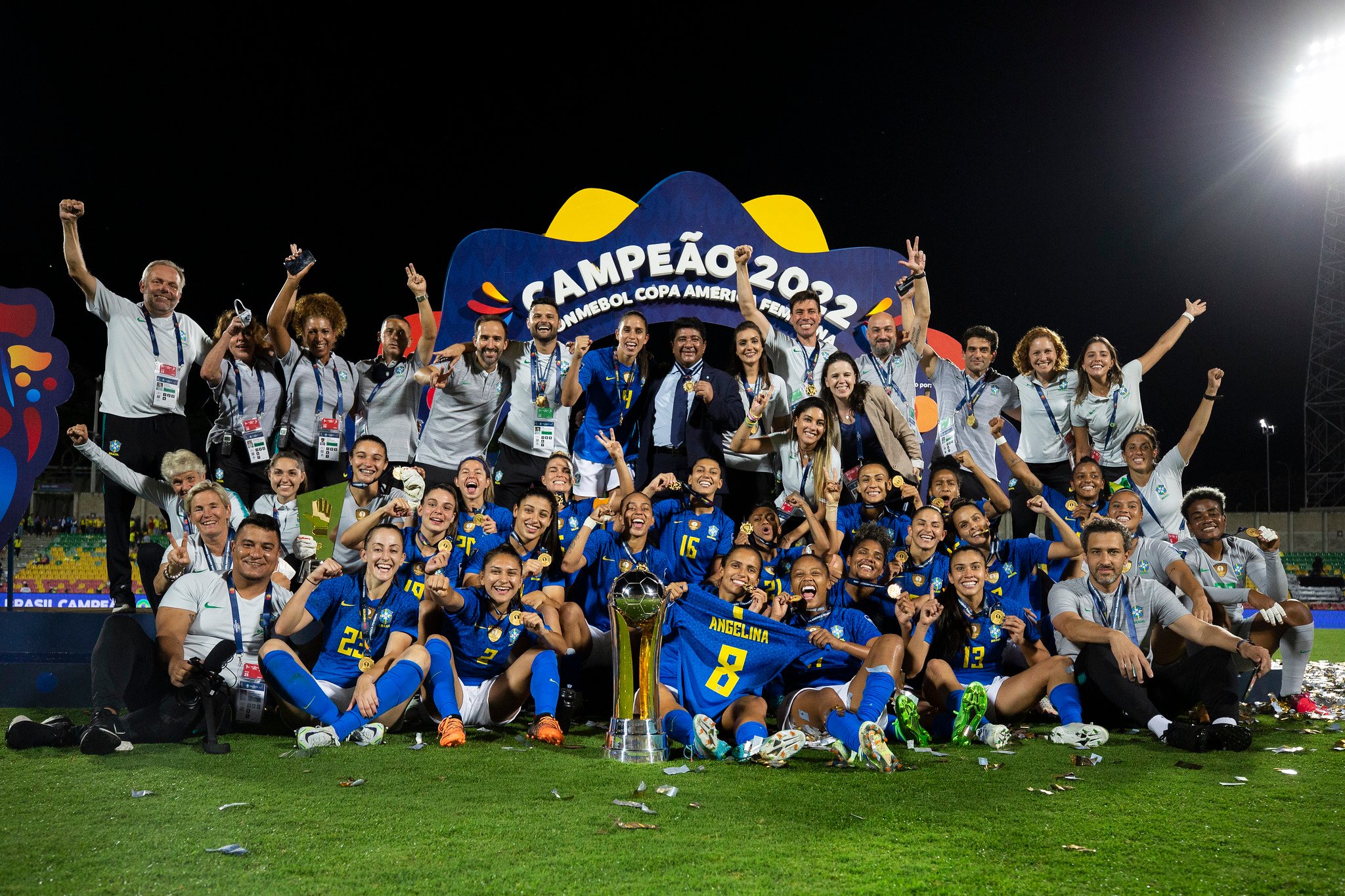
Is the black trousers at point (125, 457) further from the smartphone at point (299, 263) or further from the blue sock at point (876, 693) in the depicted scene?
the blue sock at point (876, 693)

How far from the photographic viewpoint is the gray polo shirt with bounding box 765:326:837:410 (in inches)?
311

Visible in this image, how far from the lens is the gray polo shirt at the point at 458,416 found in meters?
7.17

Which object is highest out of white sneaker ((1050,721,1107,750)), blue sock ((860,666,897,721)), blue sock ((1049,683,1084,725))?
blue sock ((860,666,897,721))

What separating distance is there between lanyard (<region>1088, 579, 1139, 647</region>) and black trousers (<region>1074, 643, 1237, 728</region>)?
0.74 feet

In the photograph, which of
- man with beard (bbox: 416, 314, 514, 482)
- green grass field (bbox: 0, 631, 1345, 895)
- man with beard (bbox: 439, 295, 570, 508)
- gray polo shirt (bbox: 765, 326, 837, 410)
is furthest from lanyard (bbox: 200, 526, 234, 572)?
gray polo shirt (bbox: 765, 326, 837, 410)

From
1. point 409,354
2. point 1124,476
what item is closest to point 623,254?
point 409,354

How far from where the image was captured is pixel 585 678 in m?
5.88

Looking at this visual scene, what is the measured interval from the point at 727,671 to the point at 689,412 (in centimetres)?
263

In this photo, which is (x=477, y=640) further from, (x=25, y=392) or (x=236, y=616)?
(x=25, y=392)

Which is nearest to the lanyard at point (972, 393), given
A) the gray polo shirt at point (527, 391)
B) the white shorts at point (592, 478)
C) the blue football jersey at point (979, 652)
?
the blue football jersey at point (979, 652)

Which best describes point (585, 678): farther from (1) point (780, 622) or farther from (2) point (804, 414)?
(2) point (804, 414)

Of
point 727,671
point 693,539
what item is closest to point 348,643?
point 727,671

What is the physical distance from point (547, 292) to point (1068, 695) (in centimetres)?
702

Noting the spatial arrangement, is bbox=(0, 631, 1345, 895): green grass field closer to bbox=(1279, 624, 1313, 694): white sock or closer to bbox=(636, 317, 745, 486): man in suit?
bbox=(1279, 624, 1313, 694): white sock
